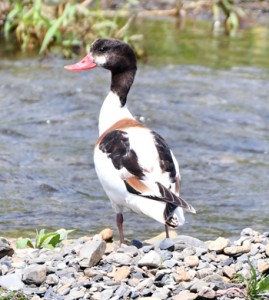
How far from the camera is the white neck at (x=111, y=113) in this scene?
7094 mm

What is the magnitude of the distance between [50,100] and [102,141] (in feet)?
16.9

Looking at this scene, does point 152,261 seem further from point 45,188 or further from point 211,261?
point 45,188

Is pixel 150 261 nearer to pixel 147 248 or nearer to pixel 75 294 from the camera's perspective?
pixel 147 248

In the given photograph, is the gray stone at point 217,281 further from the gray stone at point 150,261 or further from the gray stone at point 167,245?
the gray stone at point 167,245

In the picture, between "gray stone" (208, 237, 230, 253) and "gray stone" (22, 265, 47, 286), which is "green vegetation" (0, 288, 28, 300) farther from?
"gray stone" (208, 237, 230, 253)

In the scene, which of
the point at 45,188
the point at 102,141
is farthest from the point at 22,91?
the point at 102,141

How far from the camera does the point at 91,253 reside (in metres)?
5.36

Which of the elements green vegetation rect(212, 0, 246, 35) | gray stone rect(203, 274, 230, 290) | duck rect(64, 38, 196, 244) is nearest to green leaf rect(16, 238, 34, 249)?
duck rect(64, 38, 196, 244)

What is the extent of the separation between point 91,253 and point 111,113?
1980mm

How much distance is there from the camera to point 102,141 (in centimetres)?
654

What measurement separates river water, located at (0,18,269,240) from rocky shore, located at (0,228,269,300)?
1.65 meters

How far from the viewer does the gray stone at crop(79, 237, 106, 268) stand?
5336mm

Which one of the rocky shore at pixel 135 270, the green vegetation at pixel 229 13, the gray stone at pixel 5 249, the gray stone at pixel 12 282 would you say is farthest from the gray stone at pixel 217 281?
the green vegetation at pixel 229 13

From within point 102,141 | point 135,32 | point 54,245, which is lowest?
point 135,32
